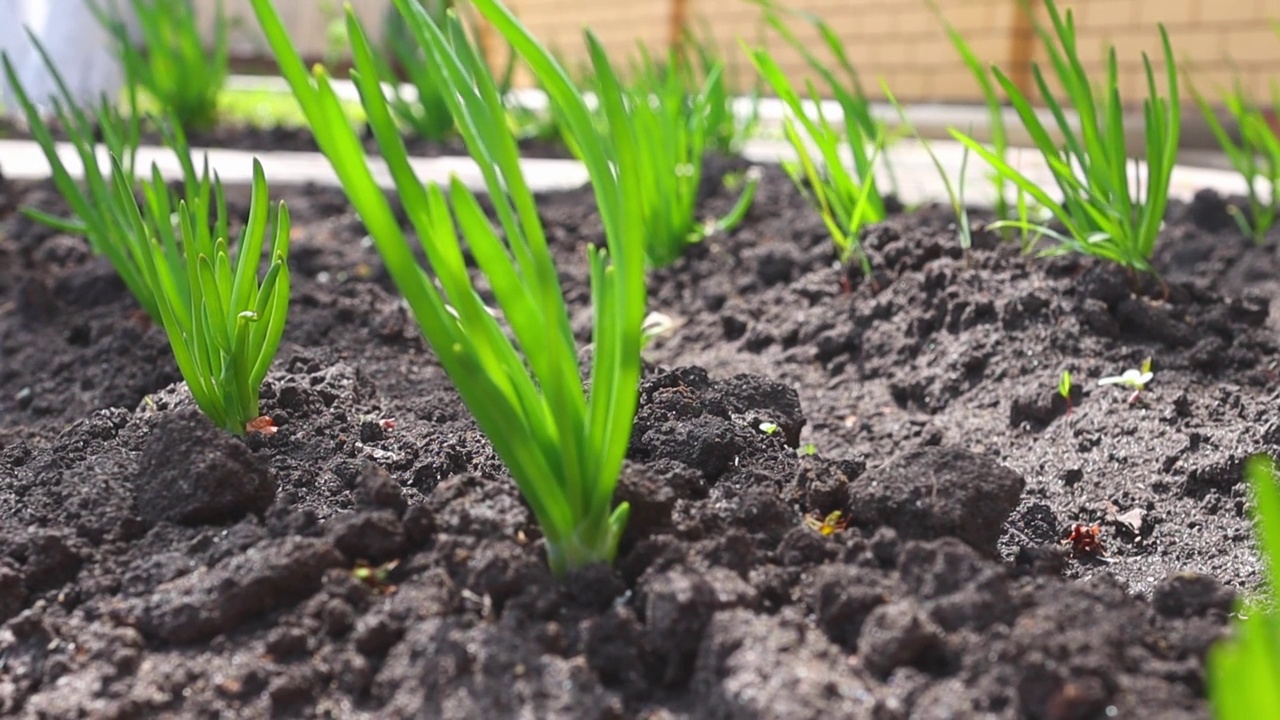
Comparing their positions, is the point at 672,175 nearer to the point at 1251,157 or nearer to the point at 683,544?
the point at 1251,157

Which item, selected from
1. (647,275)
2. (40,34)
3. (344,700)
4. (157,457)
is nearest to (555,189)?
(647,275)

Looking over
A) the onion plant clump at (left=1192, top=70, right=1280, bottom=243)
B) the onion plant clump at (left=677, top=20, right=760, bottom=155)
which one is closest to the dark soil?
the onion plant clump at (left=1192, top=70, right=1280, bottom=243)

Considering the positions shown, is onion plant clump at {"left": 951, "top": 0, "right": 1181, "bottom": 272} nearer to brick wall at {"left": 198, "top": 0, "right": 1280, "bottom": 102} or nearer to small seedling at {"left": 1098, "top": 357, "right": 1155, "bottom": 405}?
small seedling at {"left": 1098, "top": 357, "right": 1155, "bottom": 405}

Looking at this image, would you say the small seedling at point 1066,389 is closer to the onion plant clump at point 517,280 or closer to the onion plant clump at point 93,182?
the onion plant clump at point 517,280

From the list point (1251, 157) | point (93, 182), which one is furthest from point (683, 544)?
point (1251, 157)

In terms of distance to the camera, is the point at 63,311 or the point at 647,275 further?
the point at 647,275

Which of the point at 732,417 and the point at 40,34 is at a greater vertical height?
the point at 40,34

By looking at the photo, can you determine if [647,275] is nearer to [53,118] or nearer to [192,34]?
[192,34]
